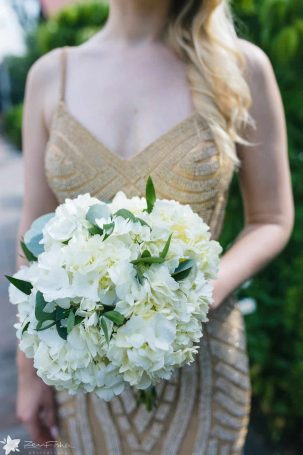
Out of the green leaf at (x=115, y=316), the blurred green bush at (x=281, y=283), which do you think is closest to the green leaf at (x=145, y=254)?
the green leaf at (x=115, y=316)

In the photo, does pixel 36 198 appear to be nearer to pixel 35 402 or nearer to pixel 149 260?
pixel 35 402

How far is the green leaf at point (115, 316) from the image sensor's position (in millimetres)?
1000

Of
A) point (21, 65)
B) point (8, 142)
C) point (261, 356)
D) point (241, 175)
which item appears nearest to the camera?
point (241, 175)

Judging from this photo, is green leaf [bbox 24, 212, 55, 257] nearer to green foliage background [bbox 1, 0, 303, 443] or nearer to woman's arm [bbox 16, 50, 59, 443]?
woman's arm [bbox 16, 50, 59, 443]

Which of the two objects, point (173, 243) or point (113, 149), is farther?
point (113, 149)

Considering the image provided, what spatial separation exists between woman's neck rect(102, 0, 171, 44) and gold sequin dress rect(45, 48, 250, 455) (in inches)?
12.5

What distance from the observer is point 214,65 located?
1672 mm

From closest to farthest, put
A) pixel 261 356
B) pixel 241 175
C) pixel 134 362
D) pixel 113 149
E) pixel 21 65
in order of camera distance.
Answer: pixel 134 362, pixel 113 149, pixel 241 175, pixel 261 356, pixel 21 65

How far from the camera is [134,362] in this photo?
101cm

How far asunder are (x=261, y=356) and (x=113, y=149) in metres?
1.79

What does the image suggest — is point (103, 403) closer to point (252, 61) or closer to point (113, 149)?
point (113, 149)

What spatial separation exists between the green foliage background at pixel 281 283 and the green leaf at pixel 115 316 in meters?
1.91

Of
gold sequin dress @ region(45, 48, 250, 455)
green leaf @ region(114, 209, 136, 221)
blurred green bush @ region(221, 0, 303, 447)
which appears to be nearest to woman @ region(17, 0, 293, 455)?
gold sequin dress @ region(45, 48, 250, 455)

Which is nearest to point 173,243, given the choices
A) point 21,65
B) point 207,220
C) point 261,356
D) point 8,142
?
point 207,220
